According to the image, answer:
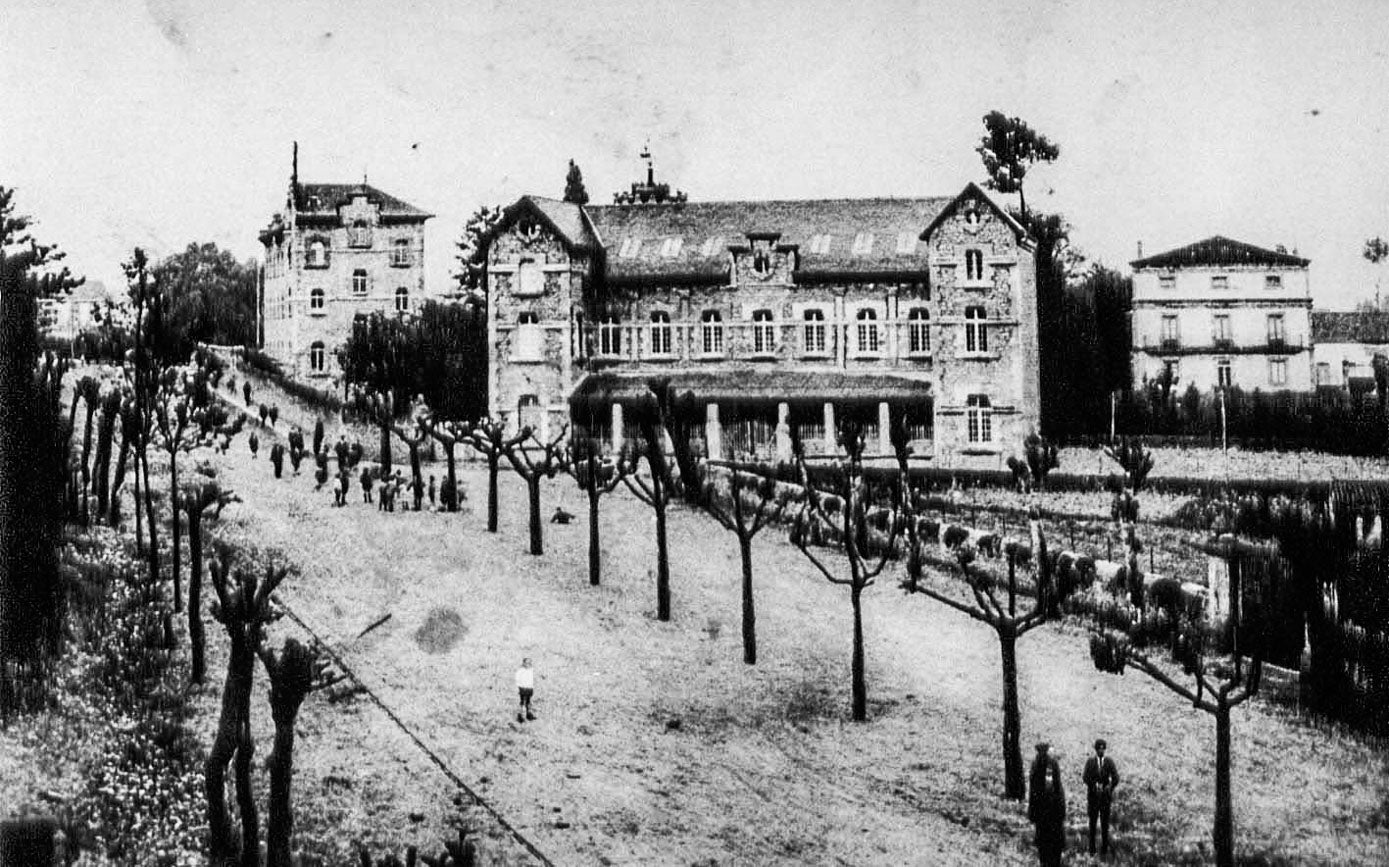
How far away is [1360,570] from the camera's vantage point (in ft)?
29.3

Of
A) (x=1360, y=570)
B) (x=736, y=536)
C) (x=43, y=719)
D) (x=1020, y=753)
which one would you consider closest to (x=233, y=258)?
(x=43, y=719)

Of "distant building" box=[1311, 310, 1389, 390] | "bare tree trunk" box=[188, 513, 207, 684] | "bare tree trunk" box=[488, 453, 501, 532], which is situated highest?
"distant building" box=[1311, 310, 1389, 390]

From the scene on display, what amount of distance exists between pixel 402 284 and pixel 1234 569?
6.87m

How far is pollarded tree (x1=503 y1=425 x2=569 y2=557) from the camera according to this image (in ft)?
35.9

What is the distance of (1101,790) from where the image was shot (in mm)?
7840

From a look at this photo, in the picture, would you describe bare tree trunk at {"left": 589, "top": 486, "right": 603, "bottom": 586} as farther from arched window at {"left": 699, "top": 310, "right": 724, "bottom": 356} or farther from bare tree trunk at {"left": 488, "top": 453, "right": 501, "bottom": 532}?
arched window at {"left": 699, "top": 310, "right": 724, "bottom": 356}

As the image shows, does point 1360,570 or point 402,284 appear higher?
point 402,284

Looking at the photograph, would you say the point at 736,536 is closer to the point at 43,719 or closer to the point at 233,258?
the point at 233,258

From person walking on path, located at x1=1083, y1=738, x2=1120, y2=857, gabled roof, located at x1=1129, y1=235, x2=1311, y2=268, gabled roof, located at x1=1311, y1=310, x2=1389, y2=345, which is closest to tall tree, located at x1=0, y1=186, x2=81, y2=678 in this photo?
person walking on path, located at x1=1083, y1=738, x2=1120, y2=857

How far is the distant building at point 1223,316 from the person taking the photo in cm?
1016

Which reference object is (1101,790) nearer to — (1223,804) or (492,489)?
(1223,804)

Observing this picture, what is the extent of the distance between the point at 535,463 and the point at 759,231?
2899 millimetres

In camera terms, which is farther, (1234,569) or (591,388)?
(591,388)

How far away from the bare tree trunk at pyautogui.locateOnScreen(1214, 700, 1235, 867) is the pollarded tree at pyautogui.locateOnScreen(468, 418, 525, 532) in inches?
229
